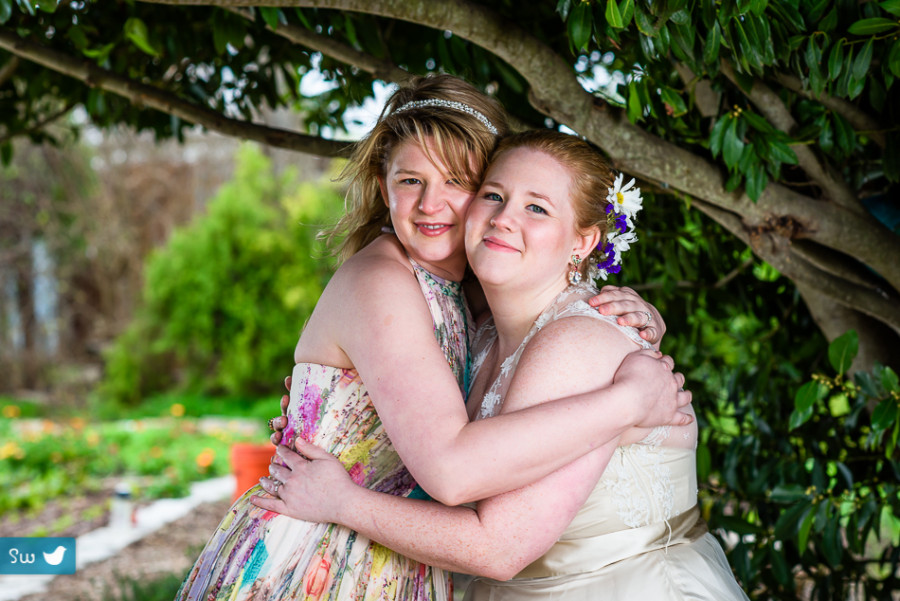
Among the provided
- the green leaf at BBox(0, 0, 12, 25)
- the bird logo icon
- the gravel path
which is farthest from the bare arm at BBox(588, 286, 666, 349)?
the bird logo icon

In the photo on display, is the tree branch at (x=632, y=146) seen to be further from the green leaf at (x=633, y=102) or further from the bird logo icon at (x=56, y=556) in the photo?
the bird logo icon at (x=56, y=556)

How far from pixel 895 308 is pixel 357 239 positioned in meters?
1.47

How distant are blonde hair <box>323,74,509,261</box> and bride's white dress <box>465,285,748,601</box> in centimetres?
41

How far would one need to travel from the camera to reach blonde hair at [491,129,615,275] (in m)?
1.70

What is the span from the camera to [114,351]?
10.0 metres

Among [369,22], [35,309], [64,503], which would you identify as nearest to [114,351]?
[35,309]

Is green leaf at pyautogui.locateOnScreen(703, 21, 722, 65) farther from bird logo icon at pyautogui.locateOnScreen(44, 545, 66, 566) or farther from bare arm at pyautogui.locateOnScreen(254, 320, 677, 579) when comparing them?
bird logo icon at pyautogui.locateOnScreen(44, 545, 66, 566)

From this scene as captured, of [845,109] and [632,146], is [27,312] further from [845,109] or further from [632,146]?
[845,109]

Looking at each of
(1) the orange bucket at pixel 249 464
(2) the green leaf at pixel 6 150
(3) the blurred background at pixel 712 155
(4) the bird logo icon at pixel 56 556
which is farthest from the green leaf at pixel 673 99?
(4) the bird logo icon at pixel 56 556

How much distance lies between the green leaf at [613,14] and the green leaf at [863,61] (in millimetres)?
609

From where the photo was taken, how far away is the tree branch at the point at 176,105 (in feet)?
7.72

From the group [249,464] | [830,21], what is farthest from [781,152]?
[249,464]

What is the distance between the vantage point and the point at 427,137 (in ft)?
5.82

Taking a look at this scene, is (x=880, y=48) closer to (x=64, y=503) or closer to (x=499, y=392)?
(x=499, y=392)
